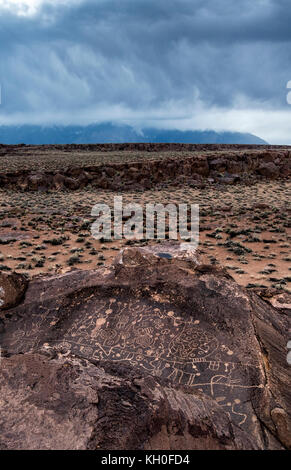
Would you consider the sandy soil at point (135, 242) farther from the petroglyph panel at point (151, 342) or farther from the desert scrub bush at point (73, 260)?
the petroglyph panel at point (151, 342)

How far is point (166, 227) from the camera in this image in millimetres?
20969

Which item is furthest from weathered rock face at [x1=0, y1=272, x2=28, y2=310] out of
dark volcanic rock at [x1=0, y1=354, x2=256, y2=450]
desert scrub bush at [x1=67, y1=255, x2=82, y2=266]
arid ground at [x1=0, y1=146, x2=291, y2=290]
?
desert scrub bush at [x1=67, y1=255, x2=82, y2=266]

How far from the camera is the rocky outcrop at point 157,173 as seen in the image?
3525 centimetres

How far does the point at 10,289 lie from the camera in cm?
698

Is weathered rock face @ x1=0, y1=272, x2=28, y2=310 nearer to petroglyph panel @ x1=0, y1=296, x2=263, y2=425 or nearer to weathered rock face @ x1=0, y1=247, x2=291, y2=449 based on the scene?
weathered rock face @ x1=0, y1=247, x2=291, y2=449

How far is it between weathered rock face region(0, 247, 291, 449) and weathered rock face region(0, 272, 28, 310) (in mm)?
191

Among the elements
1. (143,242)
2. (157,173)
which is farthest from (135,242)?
(157,173)

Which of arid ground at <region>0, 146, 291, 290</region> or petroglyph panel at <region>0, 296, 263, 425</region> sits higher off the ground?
petroglyph panel at <region>0, 296, 263, 425</region>

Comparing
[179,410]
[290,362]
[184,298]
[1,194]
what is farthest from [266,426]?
[1,194]

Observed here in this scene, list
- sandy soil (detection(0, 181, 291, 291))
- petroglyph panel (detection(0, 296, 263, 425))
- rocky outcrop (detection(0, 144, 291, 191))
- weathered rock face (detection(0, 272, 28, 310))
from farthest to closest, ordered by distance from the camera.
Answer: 1. rocky outcrop (detection(0, 144, 291, 191))
2. sandy soil (detection(0, 181, 291, 291))
3. weathered rock face (detection(0, 272, 28, 310))
4. petroglyph panel (detection(0, 296, 263, 425))

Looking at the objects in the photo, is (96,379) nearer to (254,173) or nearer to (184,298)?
(184,298)

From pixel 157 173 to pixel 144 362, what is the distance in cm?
3481

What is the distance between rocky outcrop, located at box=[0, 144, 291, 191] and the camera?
35250mm

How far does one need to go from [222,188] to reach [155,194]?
8313mm
